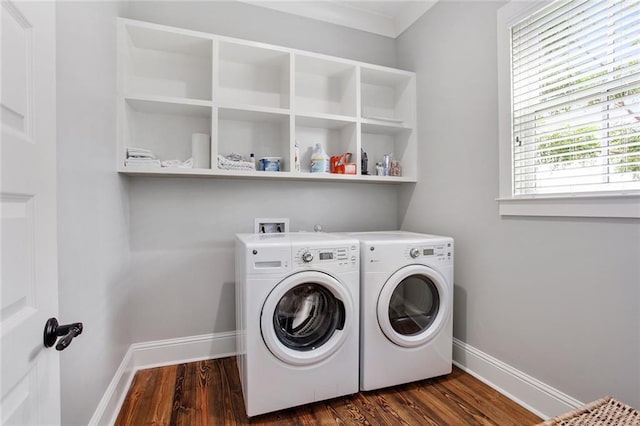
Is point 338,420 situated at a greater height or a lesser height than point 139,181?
lesser

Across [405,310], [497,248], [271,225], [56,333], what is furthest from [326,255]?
[56,333]

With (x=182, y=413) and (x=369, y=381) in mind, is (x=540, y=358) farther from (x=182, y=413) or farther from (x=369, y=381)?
(x=182, y=413)

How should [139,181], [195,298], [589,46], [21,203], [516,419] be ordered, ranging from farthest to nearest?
1. [195,298]
2. [139,181]
3. [516,419]
4. [589,46]
5. [21,203]

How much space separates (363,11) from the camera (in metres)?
2.60

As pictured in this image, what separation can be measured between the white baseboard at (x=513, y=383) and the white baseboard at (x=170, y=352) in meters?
1.64

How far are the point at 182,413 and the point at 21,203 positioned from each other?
148cm

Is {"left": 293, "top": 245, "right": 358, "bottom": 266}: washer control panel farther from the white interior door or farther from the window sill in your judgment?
the white interior door

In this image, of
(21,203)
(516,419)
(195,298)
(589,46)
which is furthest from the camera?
(195,298)

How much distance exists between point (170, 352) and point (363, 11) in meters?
3.06

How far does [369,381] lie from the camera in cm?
179

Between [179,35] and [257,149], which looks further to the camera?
[257,149]

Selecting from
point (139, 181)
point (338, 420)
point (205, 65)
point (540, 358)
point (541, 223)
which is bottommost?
point (338, 420)

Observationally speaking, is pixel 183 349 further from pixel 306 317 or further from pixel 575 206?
pixel 575 206

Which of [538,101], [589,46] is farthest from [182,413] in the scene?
[589,46]
